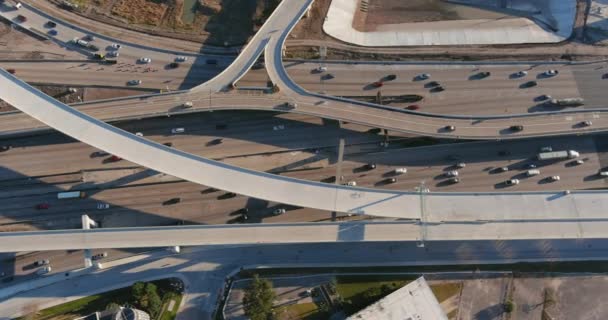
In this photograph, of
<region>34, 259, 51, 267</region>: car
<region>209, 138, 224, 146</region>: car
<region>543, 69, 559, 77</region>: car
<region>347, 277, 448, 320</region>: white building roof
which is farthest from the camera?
<region>543, 69, 559, 77</region>: car

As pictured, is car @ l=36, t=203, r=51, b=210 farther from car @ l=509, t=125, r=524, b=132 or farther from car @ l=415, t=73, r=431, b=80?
car @ l=509, t=125, r=524, b=132

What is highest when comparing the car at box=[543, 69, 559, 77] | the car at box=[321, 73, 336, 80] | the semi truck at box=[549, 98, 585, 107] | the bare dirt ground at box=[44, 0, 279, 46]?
the bare dirt ground at box=[44, 0, 279, 46]

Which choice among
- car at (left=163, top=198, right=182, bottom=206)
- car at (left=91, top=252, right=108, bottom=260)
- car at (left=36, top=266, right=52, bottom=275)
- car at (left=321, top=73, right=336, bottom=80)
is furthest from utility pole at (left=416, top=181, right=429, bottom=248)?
car at (left=36, top=266, right=52, bottom=275)

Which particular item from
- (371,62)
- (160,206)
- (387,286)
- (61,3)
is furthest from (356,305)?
(61,3)

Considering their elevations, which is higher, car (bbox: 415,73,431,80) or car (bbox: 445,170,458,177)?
car (bbox: 415,73,431,80)

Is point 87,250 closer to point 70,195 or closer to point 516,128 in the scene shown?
point 70,195

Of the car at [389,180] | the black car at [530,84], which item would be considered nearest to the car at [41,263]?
the car at [389,180]

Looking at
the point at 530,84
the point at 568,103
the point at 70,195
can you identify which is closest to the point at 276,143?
the point at 70,195
